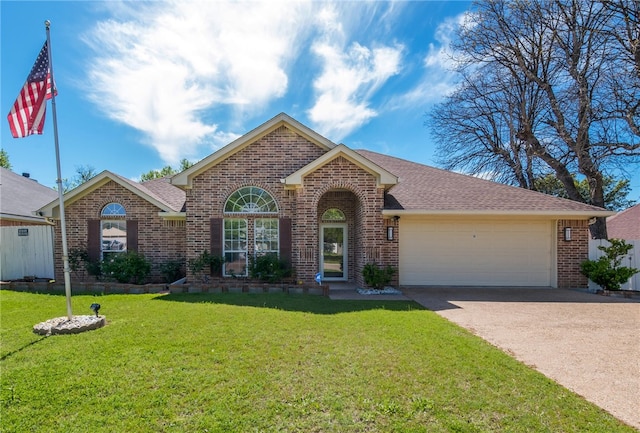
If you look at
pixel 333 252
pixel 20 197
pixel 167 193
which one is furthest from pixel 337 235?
pixel 20 197

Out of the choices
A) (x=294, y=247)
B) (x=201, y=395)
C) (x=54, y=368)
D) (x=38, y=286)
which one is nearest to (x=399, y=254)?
(x=294, y=247)

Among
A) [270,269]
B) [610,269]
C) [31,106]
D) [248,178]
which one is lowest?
[610,269]

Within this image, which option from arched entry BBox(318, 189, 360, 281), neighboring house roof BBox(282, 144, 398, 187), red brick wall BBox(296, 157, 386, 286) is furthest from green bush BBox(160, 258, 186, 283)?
arched entry BBox(318, 189, 360, 281)

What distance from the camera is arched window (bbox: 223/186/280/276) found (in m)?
10.9

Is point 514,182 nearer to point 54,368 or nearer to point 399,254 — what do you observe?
point 399,254

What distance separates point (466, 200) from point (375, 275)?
4.52 m

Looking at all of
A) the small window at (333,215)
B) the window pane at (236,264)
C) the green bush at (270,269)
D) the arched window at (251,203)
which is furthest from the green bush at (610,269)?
the window pane at (236,264)

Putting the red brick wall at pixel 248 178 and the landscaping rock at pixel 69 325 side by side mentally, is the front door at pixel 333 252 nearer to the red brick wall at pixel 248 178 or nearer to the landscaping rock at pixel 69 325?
the red brick wall at pixel 248 178

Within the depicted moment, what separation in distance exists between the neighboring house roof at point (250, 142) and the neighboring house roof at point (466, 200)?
10.9 feet

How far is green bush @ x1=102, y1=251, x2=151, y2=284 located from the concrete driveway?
8714 millimetres

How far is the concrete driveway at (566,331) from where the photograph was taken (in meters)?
3.99

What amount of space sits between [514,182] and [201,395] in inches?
898

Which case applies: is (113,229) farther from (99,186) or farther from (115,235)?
(99,186)

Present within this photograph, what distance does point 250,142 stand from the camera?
1096 centimetres
